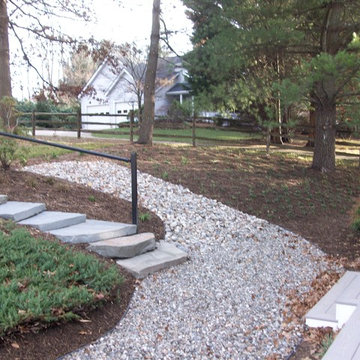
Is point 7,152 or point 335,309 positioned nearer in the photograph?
point 335,309

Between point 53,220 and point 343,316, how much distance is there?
341 centimetres

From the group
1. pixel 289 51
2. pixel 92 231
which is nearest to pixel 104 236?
pixel 92 231

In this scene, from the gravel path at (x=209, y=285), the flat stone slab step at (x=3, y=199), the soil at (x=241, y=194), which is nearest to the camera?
the gravel path at (x=209, y=285)

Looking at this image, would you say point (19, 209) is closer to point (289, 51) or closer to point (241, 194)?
point (241, 194)

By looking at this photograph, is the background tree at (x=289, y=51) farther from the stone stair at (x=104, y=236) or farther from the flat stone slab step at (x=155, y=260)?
the stone stair at (x=104, y=236)

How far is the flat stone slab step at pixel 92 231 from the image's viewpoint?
5.18 m

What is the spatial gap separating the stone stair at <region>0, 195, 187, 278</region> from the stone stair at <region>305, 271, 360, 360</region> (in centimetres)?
186

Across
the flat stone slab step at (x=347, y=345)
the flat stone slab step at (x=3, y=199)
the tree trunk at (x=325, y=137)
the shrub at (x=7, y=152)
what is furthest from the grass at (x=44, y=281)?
the tree trunk at (x=325, y=137)

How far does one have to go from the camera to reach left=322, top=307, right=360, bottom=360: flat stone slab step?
2.61 metres

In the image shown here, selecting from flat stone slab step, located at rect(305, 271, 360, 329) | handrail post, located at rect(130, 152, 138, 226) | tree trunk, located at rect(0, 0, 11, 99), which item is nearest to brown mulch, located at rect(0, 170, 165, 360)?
handrail post, located at rect(130, 152, 138, 226)

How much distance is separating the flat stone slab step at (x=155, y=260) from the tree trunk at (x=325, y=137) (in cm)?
826

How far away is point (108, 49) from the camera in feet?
40.2

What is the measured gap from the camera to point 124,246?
5.18 m

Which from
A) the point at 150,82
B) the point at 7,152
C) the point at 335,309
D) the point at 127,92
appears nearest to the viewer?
the point at 335,309
